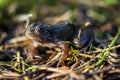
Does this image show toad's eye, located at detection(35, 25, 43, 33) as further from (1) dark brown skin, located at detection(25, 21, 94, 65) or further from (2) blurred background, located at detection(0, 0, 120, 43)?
(2) blurred background, located at detection(0, 0, 120, 43)

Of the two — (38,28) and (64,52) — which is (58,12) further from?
(64,52)

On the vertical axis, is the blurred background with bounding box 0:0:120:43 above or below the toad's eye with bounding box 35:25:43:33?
above

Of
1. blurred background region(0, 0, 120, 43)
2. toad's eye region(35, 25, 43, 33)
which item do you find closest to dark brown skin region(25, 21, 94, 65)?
toad's eye region(35, 25, 43, 33)

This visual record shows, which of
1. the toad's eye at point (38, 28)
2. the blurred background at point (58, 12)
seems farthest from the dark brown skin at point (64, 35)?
the blurred background at point (58, 12)

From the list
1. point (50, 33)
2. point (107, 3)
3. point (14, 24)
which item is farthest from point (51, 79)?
point (107, 3)

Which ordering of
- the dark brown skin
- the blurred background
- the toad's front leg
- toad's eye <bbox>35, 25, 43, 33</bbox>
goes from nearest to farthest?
the toad's front leg, toad's eye <bbox>35, 25, 43, 33</bbox>, the dark brown skin, the blurred background

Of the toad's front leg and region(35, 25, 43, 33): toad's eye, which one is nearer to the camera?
the toad's front leg
